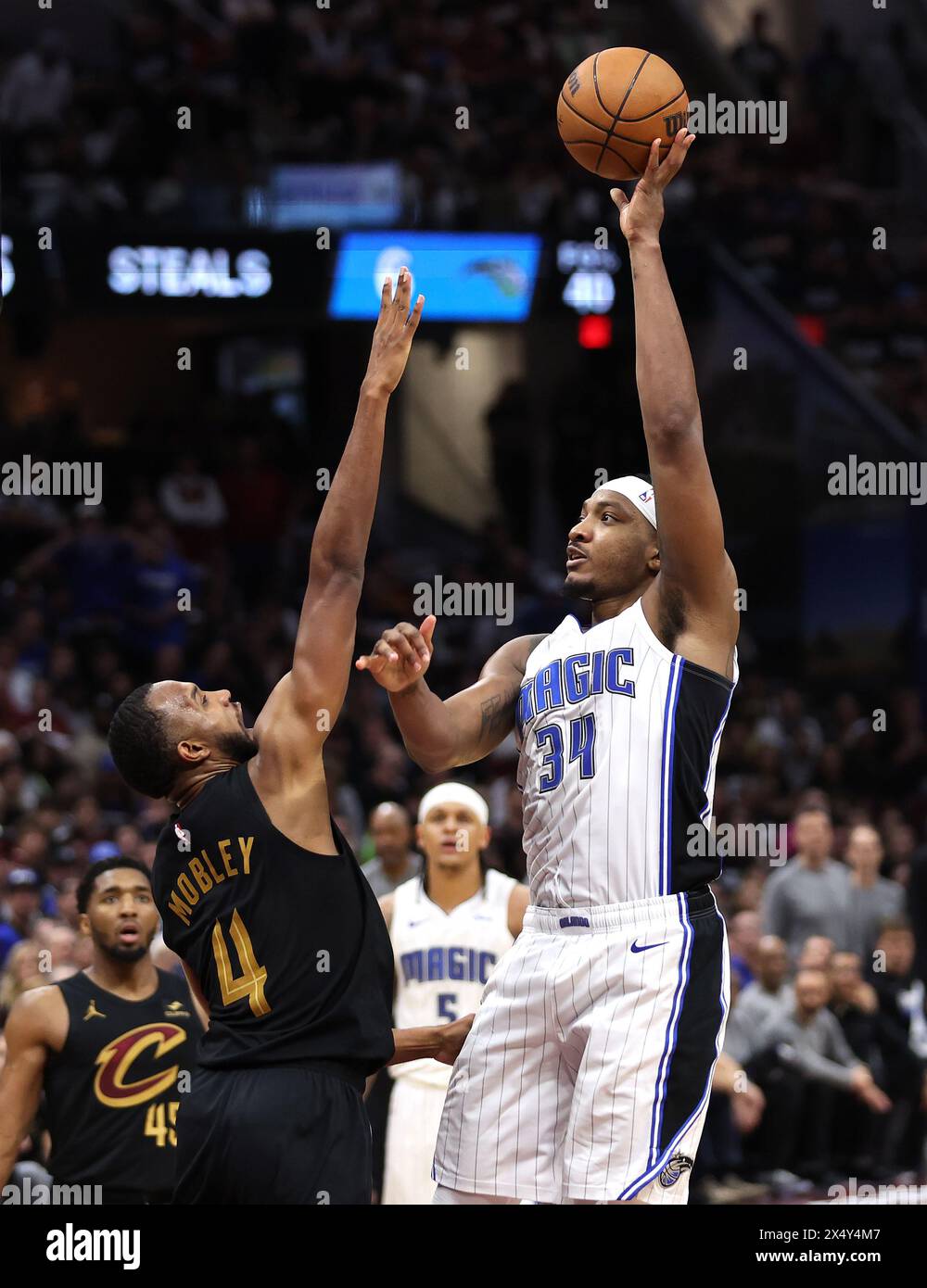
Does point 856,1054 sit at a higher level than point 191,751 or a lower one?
lower

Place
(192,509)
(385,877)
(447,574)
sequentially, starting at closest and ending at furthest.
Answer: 1. (385,877)
2. (192,509)
3. (447,574)

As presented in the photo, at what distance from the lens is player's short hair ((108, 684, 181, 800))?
479 cm

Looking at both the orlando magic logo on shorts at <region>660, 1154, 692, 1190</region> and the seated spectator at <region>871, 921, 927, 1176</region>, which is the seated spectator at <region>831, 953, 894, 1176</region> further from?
the orlando magic logo on shorts at <region>660, 1154, 692, 1190</region>

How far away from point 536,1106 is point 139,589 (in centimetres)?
1040

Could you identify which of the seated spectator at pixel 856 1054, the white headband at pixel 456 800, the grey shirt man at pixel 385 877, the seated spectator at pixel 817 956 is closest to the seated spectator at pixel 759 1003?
the seated spectator at pixel 817 956

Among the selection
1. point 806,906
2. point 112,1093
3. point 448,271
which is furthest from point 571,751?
point 448,271

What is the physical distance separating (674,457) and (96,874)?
9.02 ft

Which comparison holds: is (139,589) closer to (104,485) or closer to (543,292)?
(104,485)

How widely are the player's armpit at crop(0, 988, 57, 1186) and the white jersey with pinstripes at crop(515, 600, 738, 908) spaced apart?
1947 mm

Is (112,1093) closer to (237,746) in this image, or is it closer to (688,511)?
(237,746)

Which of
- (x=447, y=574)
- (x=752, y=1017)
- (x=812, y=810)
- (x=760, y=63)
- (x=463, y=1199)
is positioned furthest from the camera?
(x=760, y=63)

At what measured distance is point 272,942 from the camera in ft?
15.1

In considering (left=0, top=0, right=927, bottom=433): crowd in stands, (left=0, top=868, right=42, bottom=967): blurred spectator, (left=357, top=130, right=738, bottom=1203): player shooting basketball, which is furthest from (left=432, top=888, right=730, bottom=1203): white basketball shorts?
(left=0, top=0, right=927, bottom=433): crowd in stands

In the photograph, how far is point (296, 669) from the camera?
4.69 m
